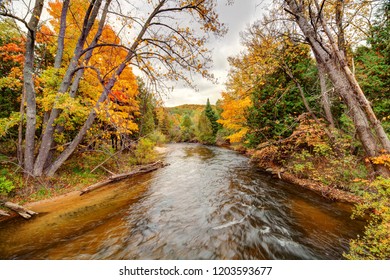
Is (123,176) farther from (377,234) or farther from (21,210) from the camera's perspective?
(377,234)

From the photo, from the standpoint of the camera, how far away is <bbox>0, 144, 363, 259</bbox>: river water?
151 inches

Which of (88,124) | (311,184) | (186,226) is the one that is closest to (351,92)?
(311,184)

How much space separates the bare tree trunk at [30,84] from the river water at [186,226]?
8.88 feet

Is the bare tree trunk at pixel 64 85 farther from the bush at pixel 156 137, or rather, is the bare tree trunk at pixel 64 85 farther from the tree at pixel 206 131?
the tree at pixel 206 131

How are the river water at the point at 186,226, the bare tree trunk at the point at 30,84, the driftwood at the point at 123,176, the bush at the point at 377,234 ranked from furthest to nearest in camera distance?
1. the driftwood at the point at 123,176
2. the bare tree trunk at the point at 30,84
3. the river water at the point at 186,226
4. the bush at the point at 377,234

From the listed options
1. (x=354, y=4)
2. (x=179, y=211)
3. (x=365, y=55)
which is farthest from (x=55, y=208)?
(x=365, y=55)

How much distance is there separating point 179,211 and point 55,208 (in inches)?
187

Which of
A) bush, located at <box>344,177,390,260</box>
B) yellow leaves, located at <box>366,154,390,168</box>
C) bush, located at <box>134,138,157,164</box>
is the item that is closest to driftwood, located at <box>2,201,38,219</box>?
bush, located at <box>134,138,157,164</box>

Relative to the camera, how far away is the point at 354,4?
465cm

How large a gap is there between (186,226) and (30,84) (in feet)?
29.8

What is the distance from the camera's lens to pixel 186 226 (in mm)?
4797

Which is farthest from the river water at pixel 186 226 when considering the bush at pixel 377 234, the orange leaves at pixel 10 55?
the orange leaves at pixel 10 55

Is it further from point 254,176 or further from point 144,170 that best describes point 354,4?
point 144,170

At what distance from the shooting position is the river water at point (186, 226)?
Answer: 382 centimetres
